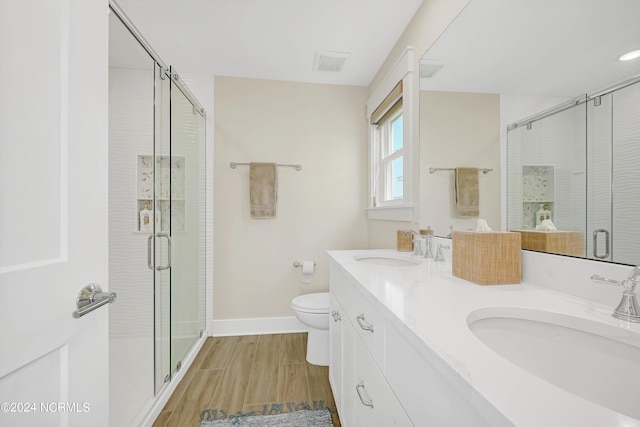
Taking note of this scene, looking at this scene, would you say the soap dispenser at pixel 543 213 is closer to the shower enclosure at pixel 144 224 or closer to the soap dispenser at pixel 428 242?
the soap dispenser at pixel 428 242

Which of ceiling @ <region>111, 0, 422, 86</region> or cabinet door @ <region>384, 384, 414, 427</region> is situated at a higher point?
ceiling @ <region>111, 0, 422, 86</region>

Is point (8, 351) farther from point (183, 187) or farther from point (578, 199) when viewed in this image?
point (183, 187)

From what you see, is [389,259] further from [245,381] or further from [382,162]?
[245,381]

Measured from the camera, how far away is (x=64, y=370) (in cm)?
58

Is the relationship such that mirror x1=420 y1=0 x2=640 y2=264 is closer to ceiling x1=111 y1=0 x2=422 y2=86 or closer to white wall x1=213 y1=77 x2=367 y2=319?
ceiling x1=111 y1=0 x2=422 y2=86

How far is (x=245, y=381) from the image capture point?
5.86 ft

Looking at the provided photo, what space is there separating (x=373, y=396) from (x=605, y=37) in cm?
117

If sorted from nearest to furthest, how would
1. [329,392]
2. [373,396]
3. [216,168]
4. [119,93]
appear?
[373,396] → [119,93] → [329,392] → [216,168]

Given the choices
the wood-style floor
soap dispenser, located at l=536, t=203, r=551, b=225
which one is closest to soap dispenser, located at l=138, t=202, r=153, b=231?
the wood-style floor

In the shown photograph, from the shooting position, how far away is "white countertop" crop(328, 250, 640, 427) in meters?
0.33

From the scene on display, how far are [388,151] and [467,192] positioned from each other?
3.86ft

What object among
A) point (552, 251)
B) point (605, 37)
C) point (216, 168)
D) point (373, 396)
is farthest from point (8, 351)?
point (216, 168)

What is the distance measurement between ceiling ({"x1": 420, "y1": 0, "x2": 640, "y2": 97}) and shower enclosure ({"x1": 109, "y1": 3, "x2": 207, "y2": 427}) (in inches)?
59.4

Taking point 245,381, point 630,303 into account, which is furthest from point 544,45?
point 245,381
